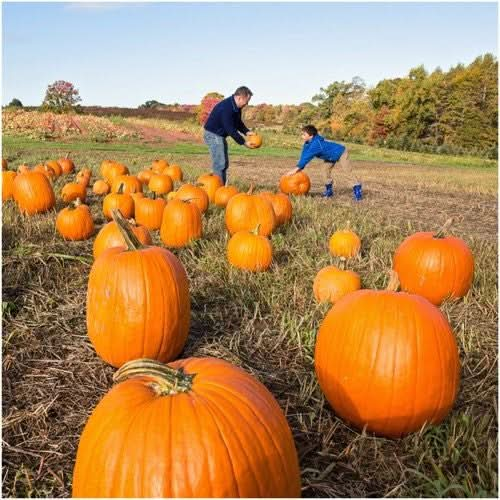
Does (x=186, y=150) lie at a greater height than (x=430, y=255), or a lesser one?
greater

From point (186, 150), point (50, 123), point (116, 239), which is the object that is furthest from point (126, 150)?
point (116, 239)

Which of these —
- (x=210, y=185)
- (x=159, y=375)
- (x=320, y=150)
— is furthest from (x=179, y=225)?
(x=320, y=150)

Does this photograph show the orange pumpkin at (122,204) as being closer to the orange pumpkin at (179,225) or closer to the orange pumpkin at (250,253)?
the orange pumpkin at (179,225)

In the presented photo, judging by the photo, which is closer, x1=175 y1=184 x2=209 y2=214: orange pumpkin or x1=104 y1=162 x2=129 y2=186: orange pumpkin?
x1=175 y1=184 x2=209 y2=214: orange pumpkin

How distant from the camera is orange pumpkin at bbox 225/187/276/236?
5.53 m

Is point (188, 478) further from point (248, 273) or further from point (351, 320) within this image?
point (248, 273)

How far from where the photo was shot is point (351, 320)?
2.45 meters

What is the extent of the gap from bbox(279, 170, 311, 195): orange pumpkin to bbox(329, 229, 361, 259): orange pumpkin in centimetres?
501

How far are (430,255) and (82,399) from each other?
A: 9.36ft

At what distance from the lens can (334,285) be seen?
147 inches

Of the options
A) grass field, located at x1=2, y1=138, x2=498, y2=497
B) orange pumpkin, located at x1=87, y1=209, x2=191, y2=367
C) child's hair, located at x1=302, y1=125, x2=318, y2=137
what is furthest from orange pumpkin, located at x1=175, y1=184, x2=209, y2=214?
child's hair, located at x1=302, y1=125, x2=318, y2=137

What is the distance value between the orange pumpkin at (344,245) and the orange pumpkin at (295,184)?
5.01m

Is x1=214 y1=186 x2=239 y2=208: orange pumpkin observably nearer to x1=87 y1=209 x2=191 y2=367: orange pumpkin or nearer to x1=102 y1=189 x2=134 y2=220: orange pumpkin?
x1=102 y1=189 x2=134 y2=220: orange pumpkin

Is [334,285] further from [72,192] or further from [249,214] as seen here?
[72,192]
